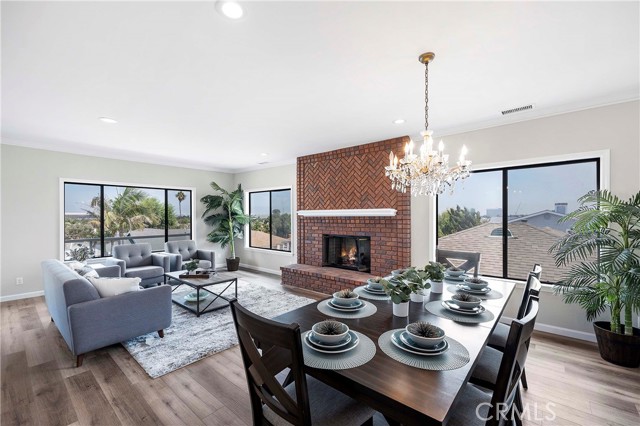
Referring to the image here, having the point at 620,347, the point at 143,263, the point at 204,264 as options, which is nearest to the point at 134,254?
the point at 143,263

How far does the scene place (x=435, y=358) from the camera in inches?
47.6

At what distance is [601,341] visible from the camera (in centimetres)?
261

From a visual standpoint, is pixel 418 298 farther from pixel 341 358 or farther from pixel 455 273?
pixel 341 358

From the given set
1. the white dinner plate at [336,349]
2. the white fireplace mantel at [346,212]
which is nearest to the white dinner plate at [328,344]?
the white dinner plate at [336,349]

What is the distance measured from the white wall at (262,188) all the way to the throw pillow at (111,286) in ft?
11.3

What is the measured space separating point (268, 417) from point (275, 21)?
2.23 metres

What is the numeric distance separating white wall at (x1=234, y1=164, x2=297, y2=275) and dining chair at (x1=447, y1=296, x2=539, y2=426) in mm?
4829

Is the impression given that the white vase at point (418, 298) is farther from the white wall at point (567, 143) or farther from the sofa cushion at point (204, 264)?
the sofa cushion at point (204, 264)

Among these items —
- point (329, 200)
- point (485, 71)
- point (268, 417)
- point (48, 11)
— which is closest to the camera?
point (268, 417)

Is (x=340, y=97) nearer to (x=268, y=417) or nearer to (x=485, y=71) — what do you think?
(x=485, y=71)

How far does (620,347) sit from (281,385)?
327 cm

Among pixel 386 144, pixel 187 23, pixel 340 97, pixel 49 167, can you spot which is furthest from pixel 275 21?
pixel 49 167

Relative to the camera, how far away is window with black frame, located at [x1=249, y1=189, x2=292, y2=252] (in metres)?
6.30

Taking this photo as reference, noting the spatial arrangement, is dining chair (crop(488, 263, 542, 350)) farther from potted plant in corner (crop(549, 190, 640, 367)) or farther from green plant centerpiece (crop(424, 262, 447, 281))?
potted plant in corner (crop(549, 190, 640, 367))
